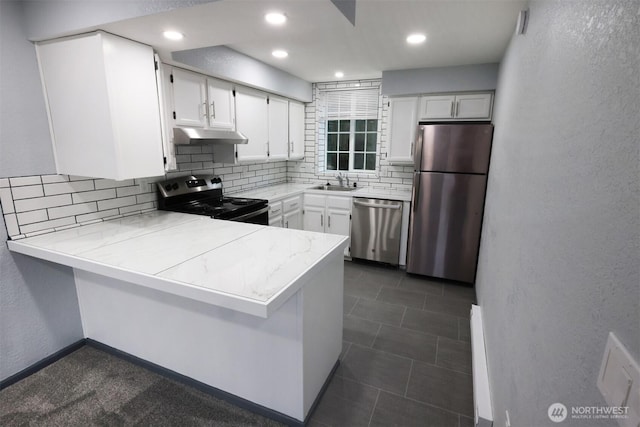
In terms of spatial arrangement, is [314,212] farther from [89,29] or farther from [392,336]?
[89,29]

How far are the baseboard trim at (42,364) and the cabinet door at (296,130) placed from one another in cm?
302

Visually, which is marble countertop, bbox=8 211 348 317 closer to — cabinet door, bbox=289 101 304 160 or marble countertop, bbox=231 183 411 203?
marble countertop, bbox=231 183 411 203

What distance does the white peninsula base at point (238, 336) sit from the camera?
162 cm

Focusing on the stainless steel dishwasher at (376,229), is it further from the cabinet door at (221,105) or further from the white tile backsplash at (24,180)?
the white tile backsplash at (24,180)

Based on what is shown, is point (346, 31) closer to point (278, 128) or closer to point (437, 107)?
point (437, 107)

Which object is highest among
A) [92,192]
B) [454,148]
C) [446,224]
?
[454,148]

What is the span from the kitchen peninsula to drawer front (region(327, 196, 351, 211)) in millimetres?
1938

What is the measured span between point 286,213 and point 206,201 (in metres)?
1.02

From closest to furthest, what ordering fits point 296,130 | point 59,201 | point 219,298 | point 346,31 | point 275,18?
point 219,298 → point 275,18 → point 59,201 → point 346,31 → point 296,130

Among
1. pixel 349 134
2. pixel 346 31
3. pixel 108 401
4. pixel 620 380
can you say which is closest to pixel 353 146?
pixel 349 134

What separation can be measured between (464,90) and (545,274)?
2.97m

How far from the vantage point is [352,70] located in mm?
3707

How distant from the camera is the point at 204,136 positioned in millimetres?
2600

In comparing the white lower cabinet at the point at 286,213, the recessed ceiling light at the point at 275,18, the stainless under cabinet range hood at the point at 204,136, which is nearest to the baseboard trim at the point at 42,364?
the stainless under cabinet range hood at the point at 204,136
